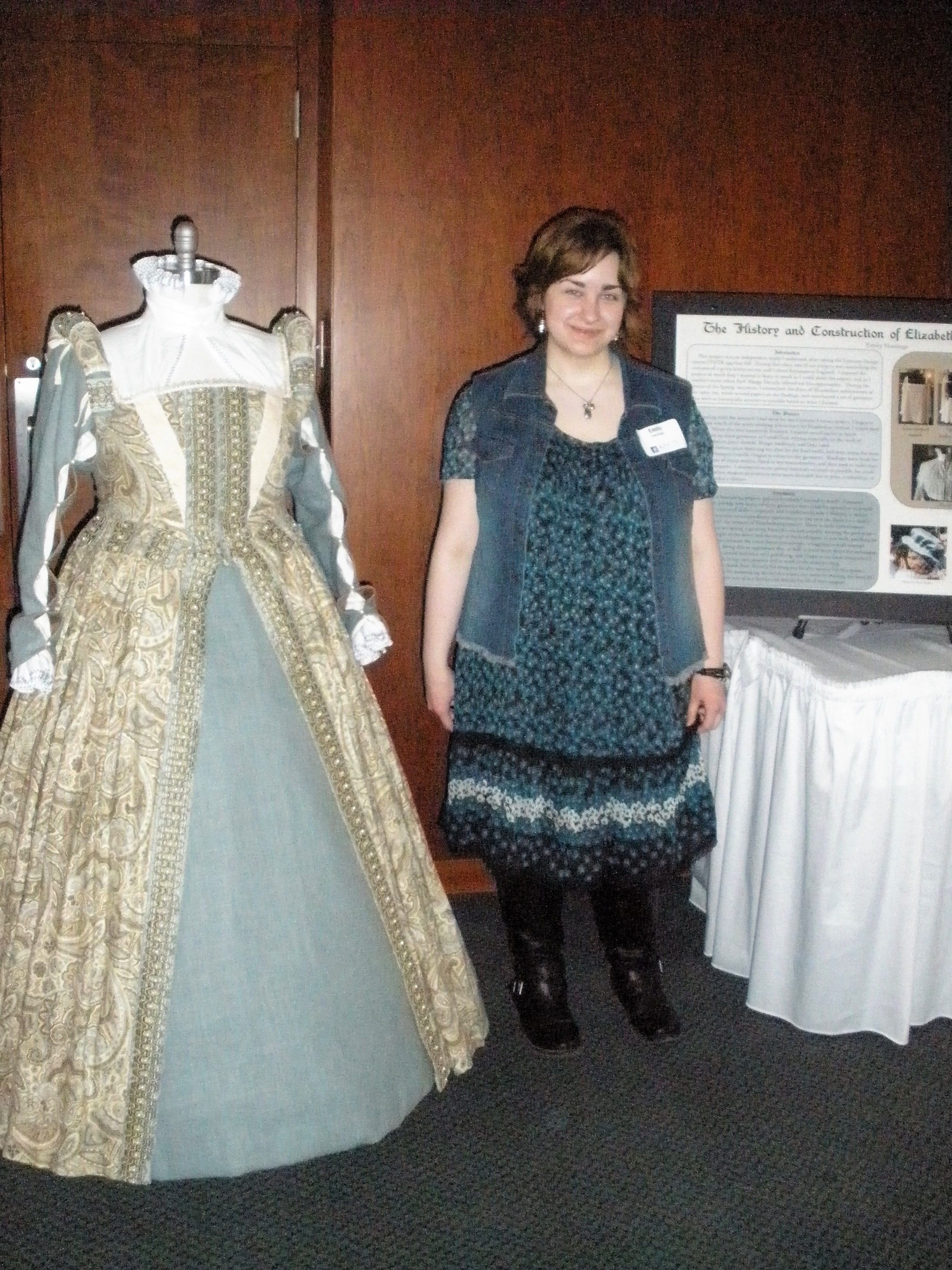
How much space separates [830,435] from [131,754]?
1.52 m

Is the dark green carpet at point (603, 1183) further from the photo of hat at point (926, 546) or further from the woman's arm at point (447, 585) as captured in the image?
the photo of hat at point (926, 546)

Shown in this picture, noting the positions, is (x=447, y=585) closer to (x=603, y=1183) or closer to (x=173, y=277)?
(x=173, y=277)

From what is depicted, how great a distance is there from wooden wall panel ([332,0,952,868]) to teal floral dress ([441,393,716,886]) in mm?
578

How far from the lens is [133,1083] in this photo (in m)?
1.61

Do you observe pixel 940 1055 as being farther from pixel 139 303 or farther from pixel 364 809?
pixel 139 303

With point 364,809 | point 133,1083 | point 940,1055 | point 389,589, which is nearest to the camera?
point 133,1083

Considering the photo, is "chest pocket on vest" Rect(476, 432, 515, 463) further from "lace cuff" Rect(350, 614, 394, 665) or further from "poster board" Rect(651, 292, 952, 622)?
"poster board" Rect(651, 292, 952, 622)

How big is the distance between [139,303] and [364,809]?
4.77 feet

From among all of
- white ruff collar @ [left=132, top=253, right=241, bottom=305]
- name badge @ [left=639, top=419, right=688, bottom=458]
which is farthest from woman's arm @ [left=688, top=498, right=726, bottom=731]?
white ruff collar @ [left=132, top=253, right=241, bottom=305]

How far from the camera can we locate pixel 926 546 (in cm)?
234

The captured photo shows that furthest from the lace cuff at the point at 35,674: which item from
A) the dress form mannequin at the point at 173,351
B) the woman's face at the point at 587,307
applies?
the woman's face at the point at 587,307

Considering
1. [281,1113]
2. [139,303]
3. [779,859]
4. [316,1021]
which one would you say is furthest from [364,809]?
[139,303]

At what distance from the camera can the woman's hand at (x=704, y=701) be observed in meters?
2.05

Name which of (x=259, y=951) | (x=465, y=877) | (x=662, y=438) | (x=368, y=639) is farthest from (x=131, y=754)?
(x=465, y=877)
